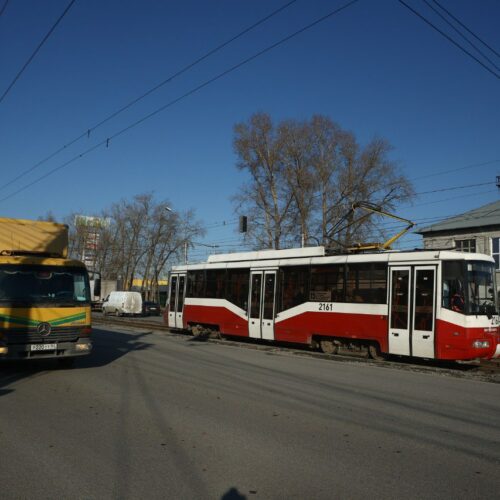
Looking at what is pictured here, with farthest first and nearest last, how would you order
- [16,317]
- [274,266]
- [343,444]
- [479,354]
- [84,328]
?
[274,266], [479,354], [84,328], [16,317], [343,444]

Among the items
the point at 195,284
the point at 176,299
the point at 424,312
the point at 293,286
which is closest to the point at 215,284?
the point at 195,284

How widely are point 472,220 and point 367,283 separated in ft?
79.9

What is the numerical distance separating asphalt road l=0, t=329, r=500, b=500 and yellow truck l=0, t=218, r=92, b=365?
26.0 inches

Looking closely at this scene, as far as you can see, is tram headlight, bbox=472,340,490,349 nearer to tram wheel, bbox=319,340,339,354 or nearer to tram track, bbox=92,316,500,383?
tram track, bbox=92,316,500,383

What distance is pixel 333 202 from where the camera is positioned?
4053 centimetres

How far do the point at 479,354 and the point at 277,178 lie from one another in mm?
29777

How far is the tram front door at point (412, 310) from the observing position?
13500 millimetres

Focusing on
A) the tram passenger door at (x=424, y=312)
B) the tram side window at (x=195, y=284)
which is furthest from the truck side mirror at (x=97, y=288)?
the tram side window at (x=195, y=284)

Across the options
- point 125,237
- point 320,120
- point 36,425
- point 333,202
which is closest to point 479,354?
point 36,425

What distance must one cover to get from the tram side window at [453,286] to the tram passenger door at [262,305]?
6.35 m

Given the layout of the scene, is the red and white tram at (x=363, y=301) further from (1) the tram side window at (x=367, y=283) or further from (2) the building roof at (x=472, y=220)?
(2) the building roof at (x=472, y=220)

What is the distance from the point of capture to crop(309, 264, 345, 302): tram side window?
1590 cm

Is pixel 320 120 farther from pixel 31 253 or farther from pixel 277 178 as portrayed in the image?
pixel 31 253

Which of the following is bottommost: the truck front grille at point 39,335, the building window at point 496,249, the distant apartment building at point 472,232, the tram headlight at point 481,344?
the tram headlight at point 481,344
